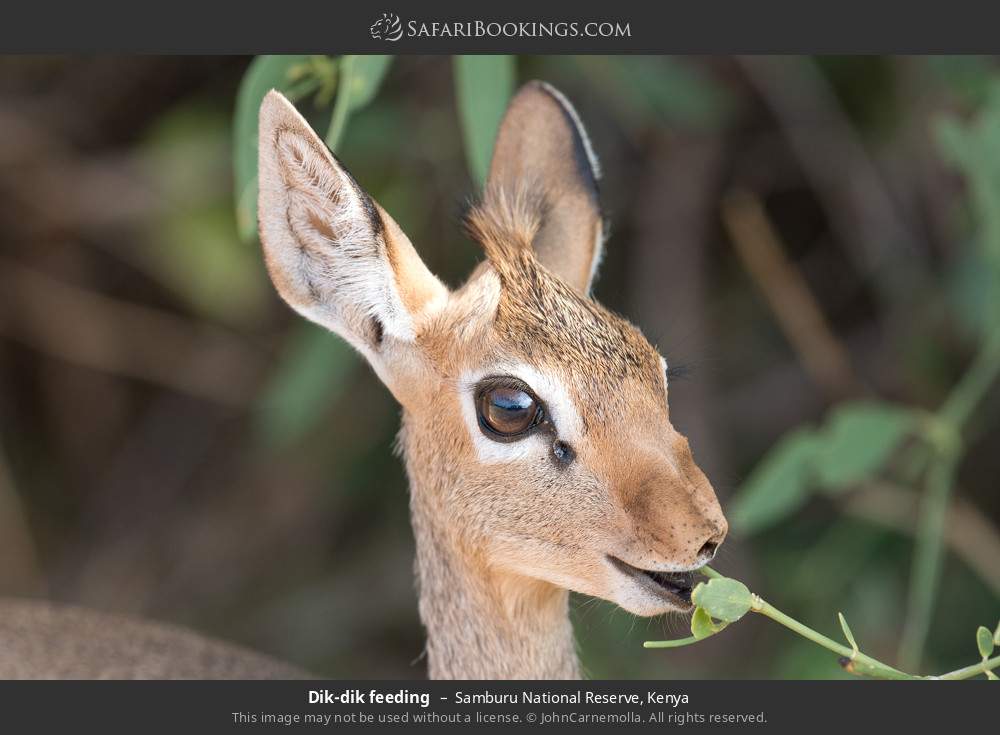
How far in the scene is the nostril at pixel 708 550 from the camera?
2.35 metres

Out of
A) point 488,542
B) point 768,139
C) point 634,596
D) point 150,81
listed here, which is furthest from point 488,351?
point 150,81

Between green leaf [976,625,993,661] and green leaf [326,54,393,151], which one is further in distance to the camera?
green leaf [326,54,393,151]

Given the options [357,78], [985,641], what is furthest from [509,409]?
[357,78]

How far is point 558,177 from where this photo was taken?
3121 mm

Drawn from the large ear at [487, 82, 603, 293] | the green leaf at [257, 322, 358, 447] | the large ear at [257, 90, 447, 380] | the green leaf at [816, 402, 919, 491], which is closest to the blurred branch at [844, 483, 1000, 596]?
the green leaf at [816, 402, 919, 491]

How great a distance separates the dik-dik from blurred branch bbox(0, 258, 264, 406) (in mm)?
2938

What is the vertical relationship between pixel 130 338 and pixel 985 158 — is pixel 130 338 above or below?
above

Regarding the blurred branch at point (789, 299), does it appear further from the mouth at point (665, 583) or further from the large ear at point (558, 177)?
the mouth at point (665, 583)

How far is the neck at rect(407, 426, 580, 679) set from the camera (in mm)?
2781

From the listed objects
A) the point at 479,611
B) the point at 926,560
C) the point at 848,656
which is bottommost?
the point at 848,656

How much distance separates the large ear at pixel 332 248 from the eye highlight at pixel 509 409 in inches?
10.2

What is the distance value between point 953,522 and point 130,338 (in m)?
3.63

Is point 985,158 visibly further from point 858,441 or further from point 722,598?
point 722,598

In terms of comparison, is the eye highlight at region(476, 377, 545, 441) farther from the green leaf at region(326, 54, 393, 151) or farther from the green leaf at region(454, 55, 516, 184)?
the green leaf at region(454, 55, 516, 184)
